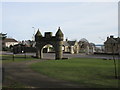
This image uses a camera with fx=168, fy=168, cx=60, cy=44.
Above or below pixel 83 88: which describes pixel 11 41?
above

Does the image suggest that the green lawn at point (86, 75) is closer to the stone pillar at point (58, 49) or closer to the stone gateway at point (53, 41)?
the stone pillar at point (58, 49)

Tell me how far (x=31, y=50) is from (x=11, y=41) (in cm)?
4205

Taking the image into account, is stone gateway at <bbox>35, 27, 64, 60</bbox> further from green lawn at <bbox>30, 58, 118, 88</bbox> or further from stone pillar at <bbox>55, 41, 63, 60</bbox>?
green lawn at <bbox>30, 58, 118, 88</bbox>

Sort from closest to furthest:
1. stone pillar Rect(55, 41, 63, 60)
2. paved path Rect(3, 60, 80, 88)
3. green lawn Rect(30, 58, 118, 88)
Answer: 1. paved path Rect(3, 60, 80, 88)
2. green lawn Rect(30, 58, 118, 88)
3. stone pillar Rect(55, 41, 63, 60)

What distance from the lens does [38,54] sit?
42.8 m

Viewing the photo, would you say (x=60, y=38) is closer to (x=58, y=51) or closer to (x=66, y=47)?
(x=58, y=51)

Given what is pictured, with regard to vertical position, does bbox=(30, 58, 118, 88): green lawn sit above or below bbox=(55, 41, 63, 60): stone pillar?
below

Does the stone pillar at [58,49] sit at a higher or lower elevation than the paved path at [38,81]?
higher

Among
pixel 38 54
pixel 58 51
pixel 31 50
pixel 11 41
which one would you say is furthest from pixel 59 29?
pixel 11 41

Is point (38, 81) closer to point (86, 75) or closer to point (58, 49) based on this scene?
point (86, 75)

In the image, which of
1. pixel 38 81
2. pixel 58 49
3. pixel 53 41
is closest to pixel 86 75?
pixel 38 81

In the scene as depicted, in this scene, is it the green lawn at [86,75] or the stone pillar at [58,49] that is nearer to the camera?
the green lawn at [86,75]

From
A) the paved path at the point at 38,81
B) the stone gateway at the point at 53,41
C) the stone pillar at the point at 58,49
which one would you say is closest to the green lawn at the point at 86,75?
the paved path at the point at 38,81

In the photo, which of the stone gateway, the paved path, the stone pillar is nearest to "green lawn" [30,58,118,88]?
A: the paved path
